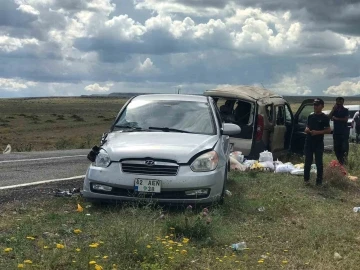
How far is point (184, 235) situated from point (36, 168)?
22.0ft

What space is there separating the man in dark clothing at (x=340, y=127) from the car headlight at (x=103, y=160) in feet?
23.2

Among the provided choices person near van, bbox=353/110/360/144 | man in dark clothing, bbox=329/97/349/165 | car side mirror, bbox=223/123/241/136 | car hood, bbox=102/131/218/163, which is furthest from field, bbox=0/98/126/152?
car hood, bbox=102/131/218/163

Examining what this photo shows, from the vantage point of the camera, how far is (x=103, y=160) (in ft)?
23.9

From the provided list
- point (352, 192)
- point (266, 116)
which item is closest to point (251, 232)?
point (352, 192)

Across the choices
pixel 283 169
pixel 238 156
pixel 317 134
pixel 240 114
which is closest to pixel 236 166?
pixel 238 156

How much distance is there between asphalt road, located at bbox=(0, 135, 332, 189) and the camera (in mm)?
9977

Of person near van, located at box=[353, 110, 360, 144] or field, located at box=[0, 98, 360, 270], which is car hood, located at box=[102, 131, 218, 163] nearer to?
field, located at box=[0, 98, 360, 270]

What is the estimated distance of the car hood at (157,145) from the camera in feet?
23.4

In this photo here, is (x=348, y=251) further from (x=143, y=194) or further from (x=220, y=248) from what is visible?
(x=143, y=194)

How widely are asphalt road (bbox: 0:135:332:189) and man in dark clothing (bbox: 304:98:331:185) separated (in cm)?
451

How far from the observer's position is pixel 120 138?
7.78 metres

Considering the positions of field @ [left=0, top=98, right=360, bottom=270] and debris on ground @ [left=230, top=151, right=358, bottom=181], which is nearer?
field @ [left=0, top=98, right=360, bottom=270]

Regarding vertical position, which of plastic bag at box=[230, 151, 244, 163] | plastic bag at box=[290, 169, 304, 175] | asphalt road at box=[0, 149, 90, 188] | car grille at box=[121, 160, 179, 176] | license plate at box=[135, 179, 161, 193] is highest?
car grille at box=[121, 160, 179, 176]

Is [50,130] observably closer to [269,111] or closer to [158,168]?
[269,111]
